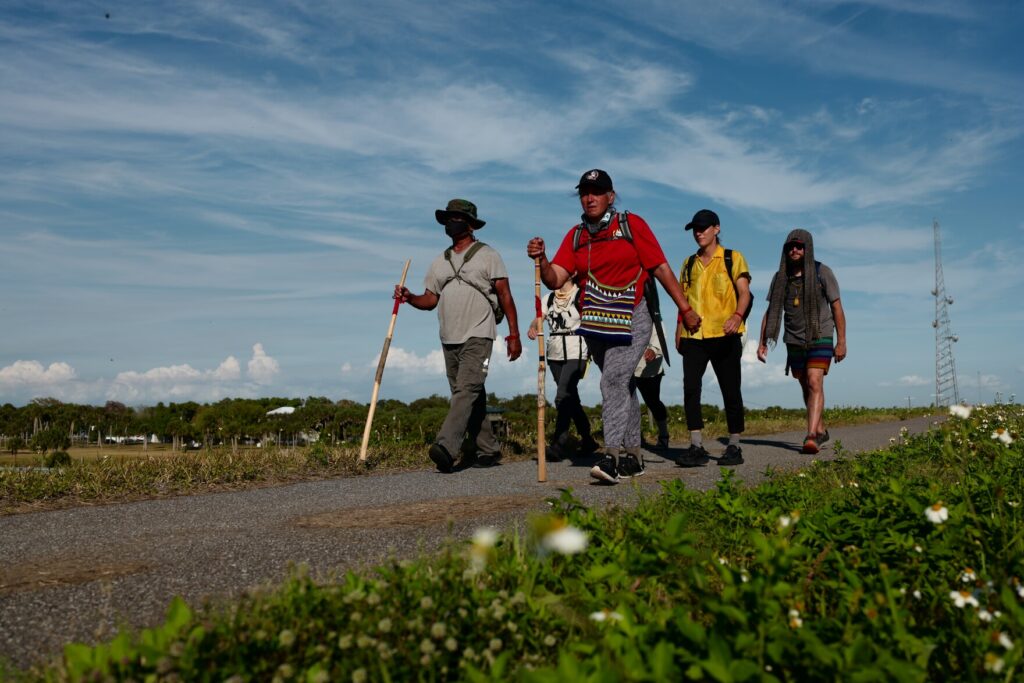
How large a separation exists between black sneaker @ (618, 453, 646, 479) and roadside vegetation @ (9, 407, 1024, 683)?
3.02m

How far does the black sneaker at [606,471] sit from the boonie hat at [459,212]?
10.3 feet

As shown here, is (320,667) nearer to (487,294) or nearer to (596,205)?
(596,205)

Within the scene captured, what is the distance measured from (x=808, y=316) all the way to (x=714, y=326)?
1.45 m

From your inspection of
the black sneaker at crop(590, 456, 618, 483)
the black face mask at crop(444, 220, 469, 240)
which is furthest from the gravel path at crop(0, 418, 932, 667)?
the black face mask at crop(444, 220, 469, 240)

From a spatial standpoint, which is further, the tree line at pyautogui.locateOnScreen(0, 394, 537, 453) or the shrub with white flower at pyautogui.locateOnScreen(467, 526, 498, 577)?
the tree line at pyautogui.locateOnScreen(0, 394, 537, 453)

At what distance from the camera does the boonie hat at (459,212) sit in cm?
821

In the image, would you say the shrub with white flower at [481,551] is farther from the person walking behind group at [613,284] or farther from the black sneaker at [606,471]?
the person walking behind group at [613,284]

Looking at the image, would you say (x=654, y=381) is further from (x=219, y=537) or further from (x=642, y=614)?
(x=642, y=614)

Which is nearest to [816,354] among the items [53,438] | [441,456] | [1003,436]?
[441,456]

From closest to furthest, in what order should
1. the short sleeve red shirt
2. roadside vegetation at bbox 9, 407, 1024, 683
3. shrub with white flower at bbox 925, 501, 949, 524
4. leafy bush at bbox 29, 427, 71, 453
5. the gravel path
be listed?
roadside vegetation at bbox 9, 407, 1024, 683 → shrub with white flower at bbox 925, 501, 949, 524 → the gravel path → the short sleeve red shirt → leafy bush at bbox 29, 427, 71, 453

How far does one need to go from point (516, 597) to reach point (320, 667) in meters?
0.68

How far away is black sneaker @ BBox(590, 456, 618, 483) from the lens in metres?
6.18

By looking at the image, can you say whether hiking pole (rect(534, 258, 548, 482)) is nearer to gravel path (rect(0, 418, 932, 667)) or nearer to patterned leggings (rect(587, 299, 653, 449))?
gravel path (rect(0, 418, 932, 667))

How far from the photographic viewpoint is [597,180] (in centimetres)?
664
